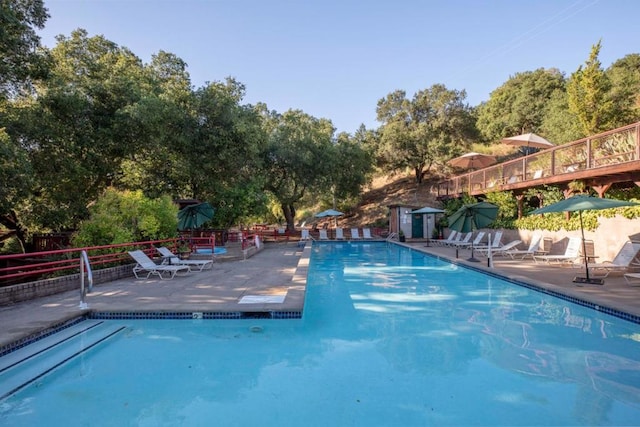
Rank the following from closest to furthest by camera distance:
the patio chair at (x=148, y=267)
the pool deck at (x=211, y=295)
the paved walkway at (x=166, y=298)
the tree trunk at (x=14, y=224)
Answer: the paved walkway at (x=166, y=298), the pool deck at (x=211, y=295), the patio chair at (x=148, y=267), the tree trunk at (x=14, y=224)

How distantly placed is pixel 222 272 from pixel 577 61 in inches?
917

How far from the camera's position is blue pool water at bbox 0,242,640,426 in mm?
3215

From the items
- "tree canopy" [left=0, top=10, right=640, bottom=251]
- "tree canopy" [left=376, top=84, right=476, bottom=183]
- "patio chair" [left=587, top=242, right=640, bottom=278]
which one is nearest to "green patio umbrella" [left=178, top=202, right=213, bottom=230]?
"tree canopy" [left=0, top=10, right=640, bottom=251]

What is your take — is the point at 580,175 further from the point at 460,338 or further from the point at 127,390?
the point at 127,390

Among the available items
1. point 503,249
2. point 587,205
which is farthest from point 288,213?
point 587,205

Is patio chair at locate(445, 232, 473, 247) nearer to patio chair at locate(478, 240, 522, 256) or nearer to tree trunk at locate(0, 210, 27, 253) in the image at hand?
patio chair at locate(478, 240, 522, 256)

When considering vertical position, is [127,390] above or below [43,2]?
below

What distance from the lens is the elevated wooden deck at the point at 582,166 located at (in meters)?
8.98

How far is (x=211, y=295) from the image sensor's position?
656cm

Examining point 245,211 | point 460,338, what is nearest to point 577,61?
point 245,211

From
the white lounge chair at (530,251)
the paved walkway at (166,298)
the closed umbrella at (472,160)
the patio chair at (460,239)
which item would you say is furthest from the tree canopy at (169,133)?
the white lounge chair at (530,251)

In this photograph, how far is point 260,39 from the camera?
1571cm

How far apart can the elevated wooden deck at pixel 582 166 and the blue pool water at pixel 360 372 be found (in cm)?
518

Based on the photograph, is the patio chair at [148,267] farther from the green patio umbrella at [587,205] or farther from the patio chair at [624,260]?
the patio chair at [624,260]
